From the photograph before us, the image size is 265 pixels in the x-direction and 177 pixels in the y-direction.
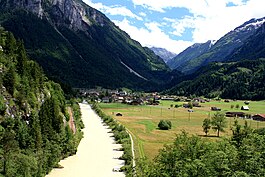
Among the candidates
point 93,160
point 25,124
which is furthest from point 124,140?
point 25,124

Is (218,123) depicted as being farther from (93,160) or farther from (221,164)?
(221,164)

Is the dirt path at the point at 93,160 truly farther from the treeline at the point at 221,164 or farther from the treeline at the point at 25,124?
the treeline at the point at 221,164

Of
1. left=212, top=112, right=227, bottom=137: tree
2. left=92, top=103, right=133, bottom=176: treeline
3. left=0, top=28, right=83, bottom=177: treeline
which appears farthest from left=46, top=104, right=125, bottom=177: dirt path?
left=212, top=112, right=227, bottom=137: tree

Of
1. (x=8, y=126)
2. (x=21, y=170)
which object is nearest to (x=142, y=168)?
(x=21, y=170)

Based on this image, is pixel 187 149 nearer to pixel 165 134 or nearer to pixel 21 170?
pixel 21 170

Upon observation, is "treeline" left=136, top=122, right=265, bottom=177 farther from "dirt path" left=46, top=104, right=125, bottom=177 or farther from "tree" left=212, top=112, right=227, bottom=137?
"tree" left=212, top=112, right=227, bottom=137

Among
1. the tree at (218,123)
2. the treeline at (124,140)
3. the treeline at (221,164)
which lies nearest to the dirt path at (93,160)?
the treeline at (124,140)
